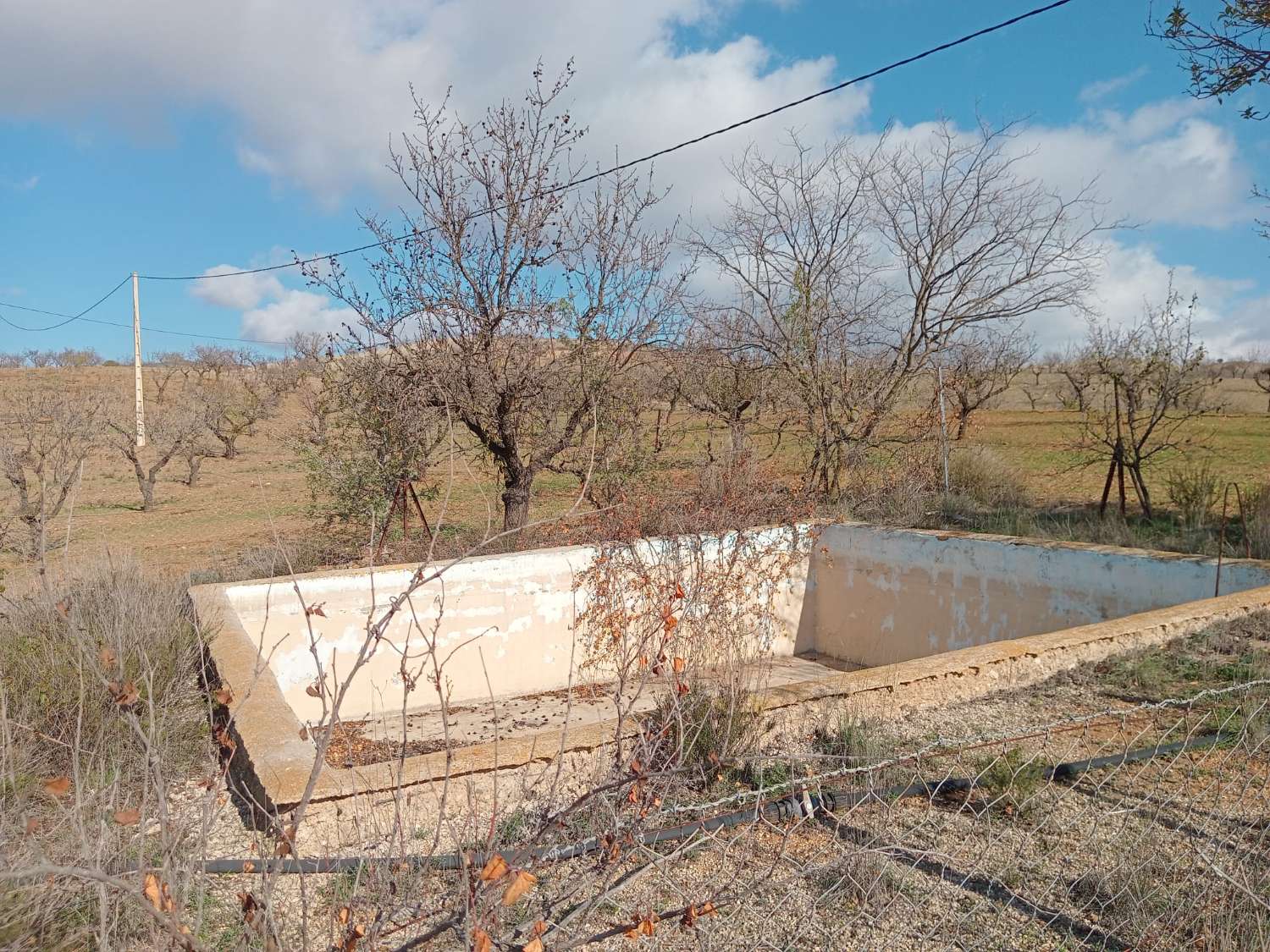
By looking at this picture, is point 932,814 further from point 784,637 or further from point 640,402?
point 640,402

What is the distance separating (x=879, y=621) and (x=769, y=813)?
5.56 m

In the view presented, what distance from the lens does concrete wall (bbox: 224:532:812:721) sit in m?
6.44

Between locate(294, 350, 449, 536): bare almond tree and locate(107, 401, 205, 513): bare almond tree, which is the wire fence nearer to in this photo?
locate(294, 350, 449, 536): bare almond tree

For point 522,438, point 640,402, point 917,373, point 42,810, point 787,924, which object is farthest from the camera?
point 917,373

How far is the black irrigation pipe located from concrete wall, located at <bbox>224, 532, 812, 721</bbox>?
2804mm

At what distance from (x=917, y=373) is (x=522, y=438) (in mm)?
5734

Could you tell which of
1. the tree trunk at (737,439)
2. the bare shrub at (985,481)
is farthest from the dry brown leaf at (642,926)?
the bare shrub at (985,481)

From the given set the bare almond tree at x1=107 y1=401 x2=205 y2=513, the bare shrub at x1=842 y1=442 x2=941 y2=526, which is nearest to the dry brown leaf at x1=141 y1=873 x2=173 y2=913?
the bare shrub at x1=842 y1=442 x2=941 y2=526

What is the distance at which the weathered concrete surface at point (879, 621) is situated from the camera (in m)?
3.88

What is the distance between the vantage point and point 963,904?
296 centimetres

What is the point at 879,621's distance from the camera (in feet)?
28.3

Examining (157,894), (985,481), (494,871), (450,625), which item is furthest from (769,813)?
(985,481)

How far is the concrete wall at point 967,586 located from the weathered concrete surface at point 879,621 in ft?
0.03

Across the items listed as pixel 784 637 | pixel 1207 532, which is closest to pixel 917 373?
pixel 1207 532
